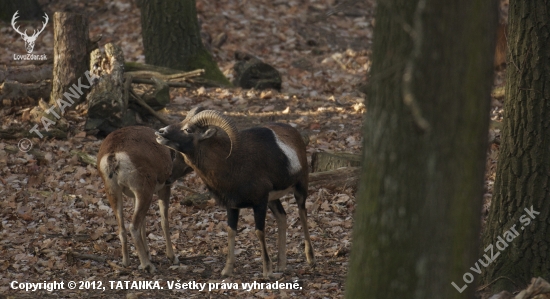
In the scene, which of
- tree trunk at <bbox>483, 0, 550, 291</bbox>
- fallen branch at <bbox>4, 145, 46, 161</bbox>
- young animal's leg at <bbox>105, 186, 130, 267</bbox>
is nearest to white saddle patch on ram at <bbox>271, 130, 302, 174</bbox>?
young animal's leg at <bbox>105, 186, 130, 267</bbox>

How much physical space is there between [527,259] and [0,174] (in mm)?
8591

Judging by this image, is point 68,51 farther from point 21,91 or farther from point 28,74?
point 28,74

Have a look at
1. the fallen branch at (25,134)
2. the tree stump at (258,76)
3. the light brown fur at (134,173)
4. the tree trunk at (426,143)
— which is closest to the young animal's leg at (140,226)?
the light brown fur at (134,173)

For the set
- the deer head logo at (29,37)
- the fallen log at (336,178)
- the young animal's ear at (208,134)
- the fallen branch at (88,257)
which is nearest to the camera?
the young animal's ear at (208,134)

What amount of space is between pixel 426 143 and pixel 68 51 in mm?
10360

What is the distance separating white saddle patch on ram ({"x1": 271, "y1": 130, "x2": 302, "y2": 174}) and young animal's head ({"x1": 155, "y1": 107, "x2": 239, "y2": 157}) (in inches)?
27.1

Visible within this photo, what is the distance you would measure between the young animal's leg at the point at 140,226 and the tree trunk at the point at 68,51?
568 centimetres

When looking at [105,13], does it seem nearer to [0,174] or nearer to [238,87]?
[238,87]

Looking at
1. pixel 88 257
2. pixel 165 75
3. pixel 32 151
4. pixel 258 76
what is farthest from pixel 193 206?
pixel 258 76

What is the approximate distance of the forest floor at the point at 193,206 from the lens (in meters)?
8.20

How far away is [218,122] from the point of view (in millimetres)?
8062

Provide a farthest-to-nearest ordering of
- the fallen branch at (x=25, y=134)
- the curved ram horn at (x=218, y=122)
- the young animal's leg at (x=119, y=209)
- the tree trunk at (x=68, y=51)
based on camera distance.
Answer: the tree trunk at (x=68, y=51)
the fallen branch at (x=25, y=134)
the young animal's leg at (x=119, y=209)
the curved ram horn at (x=218, y=122)

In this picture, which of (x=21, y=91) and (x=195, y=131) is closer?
(x=195, y=131)

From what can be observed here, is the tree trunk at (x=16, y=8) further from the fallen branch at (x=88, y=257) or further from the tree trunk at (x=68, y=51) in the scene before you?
the fallen branch at (x=88, y=257)
